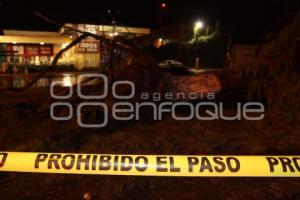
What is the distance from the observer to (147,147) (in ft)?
14.9

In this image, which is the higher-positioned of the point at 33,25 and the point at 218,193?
the point at 33,25

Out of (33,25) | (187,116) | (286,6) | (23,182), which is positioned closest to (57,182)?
(23,182)

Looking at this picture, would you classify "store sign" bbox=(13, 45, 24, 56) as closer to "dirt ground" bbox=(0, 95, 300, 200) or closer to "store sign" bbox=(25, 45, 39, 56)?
"store sign" bbox=(25, 45, 39, 56)

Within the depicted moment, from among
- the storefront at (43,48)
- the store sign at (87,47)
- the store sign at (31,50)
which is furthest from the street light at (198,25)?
the store sign at (31,50)

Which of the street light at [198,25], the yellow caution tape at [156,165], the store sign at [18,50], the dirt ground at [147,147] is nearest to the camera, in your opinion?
the yellow caution tape at [156,165]

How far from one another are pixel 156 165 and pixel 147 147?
2005mm

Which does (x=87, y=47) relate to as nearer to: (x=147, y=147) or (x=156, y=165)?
(x=147, y=147)

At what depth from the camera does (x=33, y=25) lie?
25.2 metres

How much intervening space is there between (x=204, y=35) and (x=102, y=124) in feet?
92.4

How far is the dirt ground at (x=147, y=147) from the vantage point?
3.46 m

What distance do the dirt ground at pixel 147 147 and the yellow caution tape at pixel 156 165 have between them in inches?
36.4

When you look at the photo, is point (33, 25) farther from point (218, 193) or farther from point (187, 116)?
point (218, 193)

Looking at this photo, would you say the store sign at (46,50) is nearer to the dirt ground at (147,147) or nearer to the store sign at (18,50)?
the store sign at (18,50)

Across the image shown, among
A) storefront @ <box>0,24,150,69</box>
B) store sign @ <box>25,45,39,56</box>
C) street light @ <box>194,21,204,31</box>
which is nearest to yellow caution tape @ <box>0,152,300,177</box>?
storefront @ <box>0,24,150,69</box>
